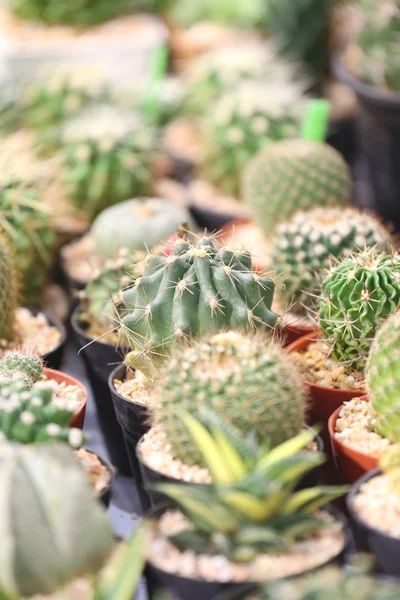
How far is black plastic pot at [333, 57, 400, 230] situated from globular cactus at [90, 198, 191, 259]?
0.83 m

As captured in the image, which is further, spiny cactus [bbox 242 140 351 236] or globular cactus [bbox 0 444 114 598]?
spiny cactus [bbox 242 140 351 236]

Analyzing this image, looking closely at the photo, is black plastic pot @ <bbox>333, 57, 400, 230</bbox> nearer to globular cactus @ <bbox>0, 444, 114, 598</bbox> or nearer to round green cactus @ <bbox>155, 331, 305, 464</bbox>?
round green cactus @ <bbox>155, 331, 305, 464</bbox>

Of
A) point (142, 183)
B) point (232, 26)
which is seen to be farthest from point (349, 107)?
point (142, 183)

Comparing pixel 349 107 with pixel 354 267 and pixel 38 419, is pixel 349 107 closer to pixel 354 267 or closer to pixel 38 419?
pixel 354 267

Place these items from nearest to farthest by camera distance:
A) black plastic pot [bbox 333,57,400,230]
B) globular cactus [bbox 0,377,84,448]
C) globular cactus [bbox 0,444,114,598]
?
1. globular cactus [bbox 0,444,114,598]
2. globular cactus [bbox 0,377,84,448]
3. black plastic pot [bbox 333,57,400,230]

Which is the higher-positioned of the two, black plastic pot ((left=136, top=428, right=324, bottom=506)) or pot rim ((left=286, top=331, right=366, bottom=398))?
black plastic pot ((left=136, top=428, right=324, bottom=506))

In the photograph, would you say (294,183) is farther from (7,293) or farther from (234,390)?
(234,390)

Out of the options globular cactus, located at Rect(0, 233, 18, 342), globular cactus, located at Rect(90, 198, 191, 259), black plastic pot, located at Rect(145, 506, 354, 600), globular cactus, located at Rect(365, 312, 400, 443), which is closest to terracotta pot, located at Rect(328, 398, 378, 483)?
globular cactus, located at Rect(365, 312, 400, 443)

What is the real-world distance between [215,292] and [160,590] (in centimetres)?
56

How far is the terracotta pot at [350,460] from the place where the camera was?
1.43 m

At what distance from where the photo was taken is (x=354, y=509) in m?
1.28

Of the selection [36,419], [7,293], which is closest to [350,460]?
[36,419]

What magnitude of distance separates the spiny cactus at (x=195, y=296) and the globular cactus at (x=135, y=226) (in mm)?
673

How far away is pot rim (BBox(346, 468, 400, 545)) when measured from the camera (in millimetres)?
1211
